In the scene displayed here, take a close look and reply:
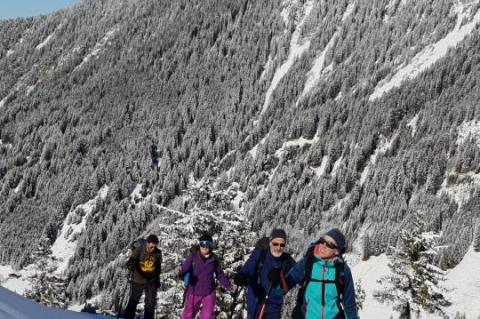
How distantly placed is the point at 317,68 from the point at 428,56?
40.1 metres

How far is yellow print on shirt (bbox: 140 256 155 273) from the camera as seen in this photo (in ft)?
35.6

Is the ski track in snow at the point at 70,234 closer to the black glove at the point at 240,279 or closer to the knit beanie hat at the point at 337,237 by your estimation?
the black glove at the point at 240,279

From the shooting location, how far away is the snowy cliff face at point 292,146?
100188mm

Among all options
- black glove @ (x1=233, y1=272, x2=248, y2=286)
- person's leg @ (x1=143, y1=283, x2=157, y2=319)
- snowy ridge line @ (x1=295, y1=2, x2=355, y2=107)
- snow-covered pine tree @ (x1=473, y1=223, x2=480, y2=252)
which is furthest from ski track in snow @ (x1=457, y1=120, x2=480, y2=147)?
black glove @ (x1=233, y1=272, x2=248, y2=286)

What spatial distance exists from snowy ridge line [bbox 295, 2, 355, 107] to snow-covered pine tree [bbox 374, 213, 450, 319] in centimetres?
13498

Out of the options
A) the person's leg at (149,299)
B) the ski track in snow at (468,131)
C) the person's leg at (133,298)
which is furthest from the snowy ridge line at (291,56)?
the person's leg at (149,299)

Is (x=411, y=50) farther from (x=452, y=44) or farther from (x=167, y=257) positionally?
(x=167, y=257)

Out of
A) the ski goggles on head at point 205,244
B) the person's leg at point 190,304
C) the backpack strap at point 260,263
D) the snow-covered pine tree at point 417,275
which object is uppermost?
the snow-covered pine tree at point 417,275

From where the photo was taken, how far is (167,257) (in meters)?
16.1

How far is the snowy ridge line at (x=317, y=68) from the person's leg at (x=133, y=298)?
500ft

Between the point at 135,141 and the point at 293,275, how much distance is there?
17700 cm

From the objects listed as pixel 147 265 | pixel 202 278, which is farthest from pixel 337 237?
pixel 147 265

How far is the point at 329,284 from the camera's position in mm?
6227

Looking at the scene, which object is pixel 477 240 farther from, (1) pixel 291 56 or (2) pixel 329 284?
(1) pixel 291 56
